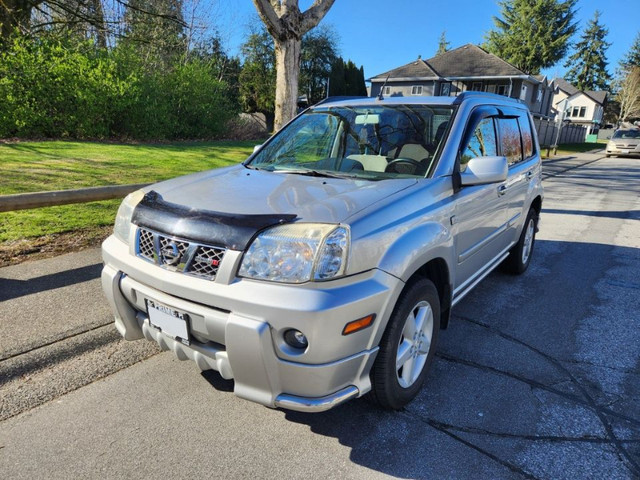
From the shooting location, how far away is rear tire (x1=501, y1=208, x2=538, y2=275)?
5059 mm

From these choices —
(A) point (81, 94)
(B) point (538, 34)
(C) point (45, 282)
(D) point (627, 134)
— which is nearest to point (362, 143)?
(C) point (45, 282)

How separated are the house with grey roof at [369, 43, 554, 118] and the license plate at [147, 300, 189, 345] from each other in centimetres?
3875

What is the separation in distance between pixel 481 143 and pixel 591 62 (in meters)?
90.6

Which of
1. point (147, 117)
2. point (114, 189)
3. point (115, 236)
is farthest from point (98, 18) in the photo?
point (115, 236)

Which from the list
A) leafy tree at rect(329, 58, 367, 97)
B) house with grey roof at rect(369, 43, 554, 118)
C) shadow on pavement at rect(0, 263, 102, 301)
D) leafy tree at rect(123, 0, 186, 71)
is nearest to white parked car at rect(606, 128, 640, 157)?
house with grey roof at rect(369, 43, 554, 118)

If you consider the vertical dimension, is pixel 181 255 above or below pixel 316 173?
below

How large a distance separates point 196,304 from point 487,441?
1737mm

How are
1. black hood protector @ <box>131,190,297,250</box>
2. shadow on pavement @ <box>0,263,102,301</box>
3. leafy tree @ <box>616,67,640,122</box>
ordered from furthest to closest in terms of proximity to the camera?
1. leafy tree @ <box>616,67,640,122</box>
2. shadow on pavement @ <box>0,263,102,301</box>
3. black hood protector @ <box>131,190,297,250</box>

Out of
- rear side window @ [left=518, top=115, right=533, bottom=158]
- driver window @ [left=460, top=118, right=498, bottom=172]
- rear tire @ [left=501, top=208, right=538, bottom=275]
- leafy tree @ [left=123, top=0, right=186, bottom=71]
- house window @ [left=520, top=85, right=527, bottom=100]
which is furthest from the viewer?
house window @ [left=520, top=85, right=527, bottom=100]

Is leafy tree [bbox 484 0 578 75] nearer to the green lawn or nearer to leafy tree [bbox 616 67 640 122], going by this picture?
leafy tree [bbox 616 67 640 122]

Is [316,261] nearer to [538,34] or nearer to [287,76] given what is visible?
[287,76]

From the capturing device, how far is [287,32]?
7426 millimetres

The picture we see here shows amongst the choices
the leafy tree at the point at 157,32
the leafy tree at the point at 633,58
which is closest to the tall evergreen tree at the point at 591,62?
the leafy tree at the point at 633,58

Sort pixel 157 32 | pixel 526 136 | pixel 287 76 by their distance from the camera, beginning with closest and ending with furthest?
1. pixel 526 136
2. pixel 287 76
3. pixel 157 32
